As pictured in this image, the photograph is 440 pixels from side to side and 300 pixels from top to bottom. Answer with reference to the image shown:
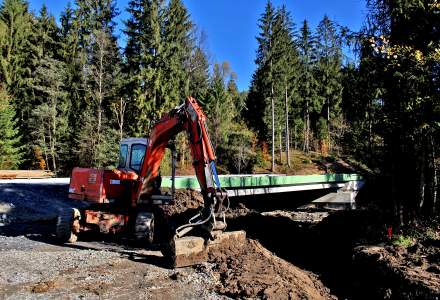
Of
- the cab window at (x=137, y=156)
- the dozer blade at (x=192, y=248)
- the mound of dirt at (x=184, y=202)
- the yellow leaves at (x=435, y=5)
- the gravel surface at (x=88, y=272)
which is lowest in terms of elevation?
the gravel surface at (x=88, y=272)

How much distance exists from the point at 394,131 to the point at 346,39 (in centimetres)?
250

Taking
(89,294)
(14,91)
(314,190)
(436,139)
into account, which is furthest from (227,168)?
(89,294)

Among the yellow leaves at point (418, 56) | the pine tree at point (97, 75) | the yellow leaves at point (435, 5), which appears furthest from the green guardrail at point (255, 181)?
the pine tree at point (97, 75)

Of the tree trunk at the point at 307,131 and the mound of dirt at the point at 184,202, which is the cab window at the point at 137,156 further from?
the tree trunk at the point at 307,131

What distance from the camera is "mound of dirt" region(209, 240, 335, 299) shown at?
21.1ft

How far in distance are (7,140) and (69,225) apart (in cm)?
2316

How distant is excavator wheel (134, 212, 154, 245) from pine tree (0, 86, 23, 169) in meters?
23.4

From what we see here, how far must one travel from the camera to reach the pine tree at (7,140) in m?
29.5

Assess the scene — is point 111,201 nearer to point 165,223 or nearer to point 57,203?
point 165,223

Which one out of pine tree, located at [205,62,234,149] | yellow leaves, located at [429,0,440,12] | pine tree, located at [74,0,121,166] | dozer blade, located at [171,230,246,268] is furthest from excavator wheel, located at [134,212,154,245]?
pine tree, located at [205,62,234,149]

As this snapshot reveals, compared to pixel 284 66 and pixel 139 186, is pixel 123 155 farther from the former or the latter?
pixel 284 66

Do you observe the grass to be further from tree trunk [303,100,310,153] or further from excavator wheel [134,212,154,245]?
tree trunk [303,100,310,153]

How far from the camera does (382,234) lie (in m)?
9.21

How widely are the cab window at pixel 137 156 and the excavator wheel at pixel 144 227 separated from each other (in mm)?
1454
